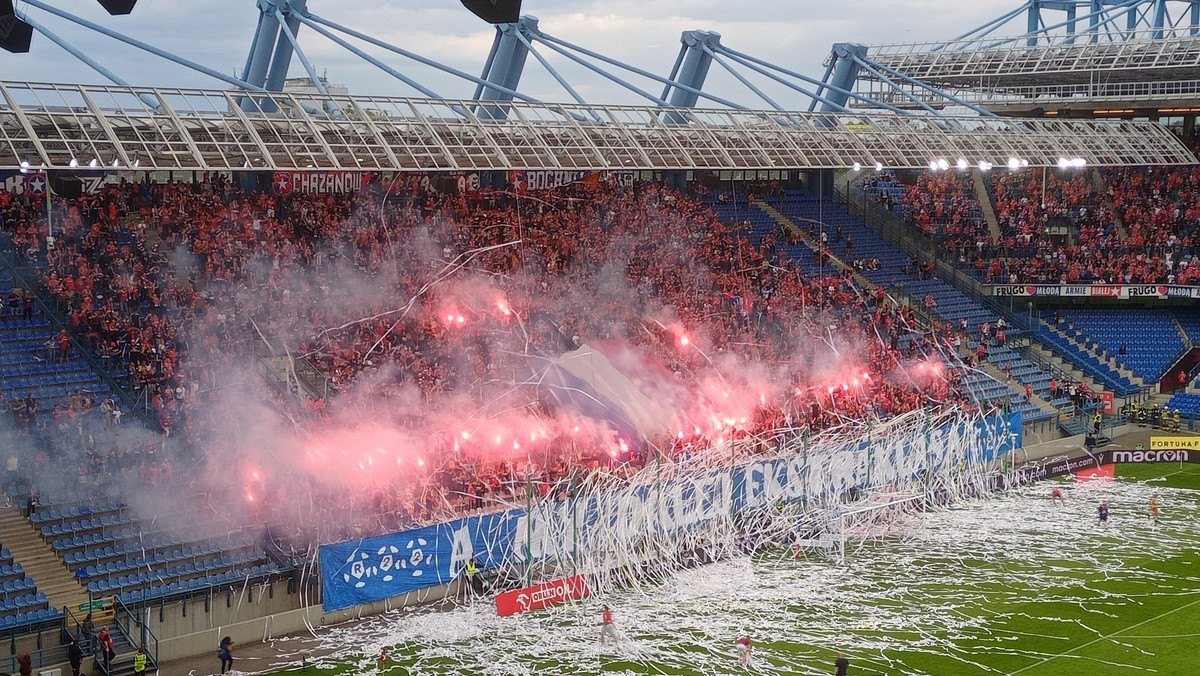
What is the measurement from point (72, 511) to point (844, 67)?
124 ft

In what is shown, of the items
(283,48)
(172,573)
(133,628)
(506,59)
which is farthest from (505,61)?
(133,628)

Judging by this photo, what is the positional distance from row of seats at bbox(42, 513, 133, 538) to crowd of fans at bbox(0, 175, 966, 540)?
1.59 meters

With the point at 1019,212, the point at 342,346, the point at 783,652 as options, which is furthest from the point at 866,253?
the point at 783,652

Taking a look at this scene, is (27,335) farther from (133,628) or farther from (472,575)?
(472,575)

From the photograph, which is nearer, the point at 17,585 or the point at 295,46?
the point at 17,585

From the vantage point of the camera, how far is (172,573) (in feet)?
91.6

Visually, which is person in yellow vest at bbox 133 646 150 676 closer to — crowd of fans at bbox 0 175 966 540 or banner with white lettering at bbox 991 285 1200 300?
crowd of fans at bbox 0 175 966 540

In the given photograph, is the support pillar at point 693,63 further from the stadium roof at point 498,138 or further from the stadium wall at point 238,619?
the stadium wall at point 238,619

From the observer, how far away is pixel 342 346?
1401 inches

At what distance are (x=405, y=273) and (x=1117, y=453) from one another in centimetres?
2420

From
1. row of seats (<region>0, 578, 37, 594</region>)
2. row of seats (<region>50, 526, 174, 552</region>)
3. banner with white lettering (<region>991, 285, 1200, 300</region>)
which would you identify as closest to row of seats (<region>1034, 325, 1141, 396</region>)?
banner with white lettering (<region>991, 285, 1200, 300</region>)

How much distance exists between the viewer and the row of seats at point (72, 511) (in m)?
28.1

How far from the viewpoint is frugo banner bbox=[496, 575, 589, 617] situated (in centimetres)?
2884

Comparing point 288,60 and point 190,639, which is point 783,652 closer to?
point 190,639
